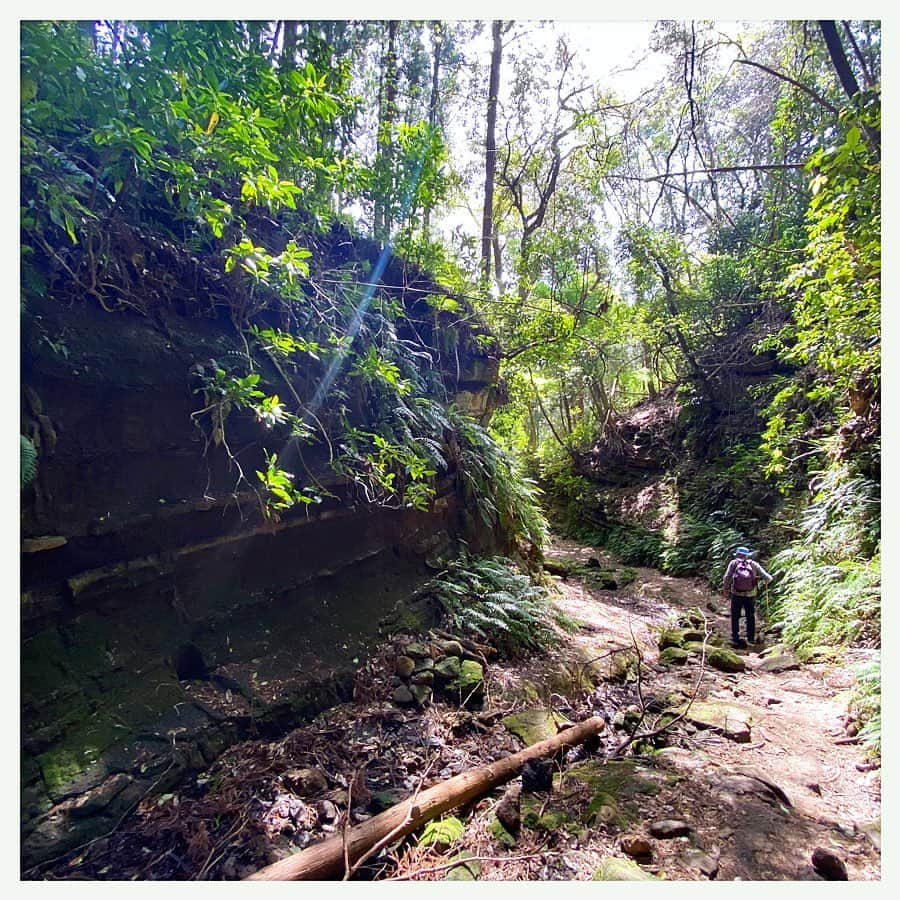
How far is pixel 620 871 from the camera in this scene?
8.66ft

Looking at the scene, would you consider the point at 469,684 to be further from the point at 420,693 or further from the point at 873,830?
the point at 873,830

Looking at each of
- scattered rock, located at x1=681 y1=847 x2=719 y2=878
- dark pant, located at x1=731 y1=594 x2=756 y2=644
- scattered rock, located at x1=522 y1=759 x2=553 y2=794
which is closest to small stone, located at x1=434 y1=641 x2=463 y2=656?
scattered rock, located at x1=522 y1=759 x2=553 y2=794

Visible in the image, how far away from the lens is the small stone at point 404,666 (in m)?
4.57

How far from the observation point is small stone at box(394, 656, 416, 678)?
15.0 feet

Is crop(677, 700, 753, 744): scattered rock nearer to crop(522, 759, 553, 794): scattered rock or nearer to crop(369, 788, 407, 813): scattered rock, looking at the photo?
crop(522, 759, 553, 794): scattered rock

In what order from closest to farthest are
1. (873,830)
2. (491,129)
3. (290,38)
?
(873,830) < (290,38) < (491,129)

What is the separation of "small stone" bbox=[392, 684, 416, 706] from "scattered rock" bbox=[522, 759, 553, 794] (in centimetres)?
129

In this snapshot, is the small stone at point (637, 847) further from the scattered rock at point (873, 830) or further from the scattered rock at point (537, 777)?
the scattered rock at point (873, 830)

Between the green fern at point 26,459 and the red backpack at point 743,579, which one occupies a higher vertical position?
the green fern at point 26,459

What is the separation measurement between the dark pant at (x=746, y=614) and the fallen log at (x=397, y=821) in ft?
16.6

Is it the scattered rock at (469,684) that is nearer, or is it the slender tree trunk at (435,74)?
the scattered rock at (469,684)

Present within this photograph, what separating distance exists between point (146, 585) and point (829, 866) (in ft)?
16.5

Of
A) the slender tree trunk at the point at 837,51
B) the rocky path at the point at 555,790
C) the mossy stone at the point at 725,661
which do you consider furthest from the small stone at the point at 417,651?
the slender tree trunk at the point at 837,51

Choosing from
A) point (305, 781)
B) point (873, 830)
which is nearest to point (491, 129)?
point (305, 781)
